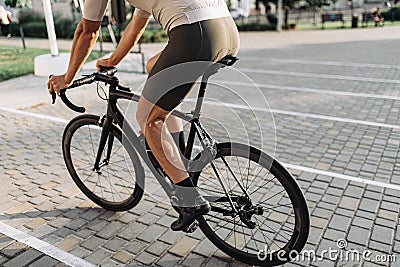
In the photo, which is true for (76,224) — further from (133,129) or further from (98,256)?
(133,129)

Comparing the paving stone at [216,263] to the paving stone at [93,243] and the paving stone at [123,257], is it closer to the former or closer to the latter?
the paving stone at [123,257]

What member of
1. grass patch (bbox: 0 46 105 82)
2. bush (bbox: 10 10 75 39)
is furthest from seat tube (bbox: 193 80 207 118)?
bush (bbox: 10 10 75 39)

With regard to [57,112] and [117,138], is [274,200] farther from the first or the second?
[57,112]

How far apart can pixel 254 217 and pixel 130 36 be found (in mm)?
1556

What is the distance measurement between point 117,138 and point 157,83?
0.86 meters

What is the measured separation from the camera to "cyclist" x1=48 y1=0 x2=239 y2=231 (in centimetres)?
235

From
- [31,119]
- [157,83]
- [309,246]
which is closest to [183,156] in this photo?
[157,83]

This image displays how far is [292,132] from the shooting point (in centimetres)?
553

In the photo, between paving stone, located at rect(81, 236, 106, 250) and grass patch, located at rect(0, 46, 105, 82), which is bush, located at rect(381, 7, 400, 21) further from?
paving stone, located at rect(81, 236, 106, 250)

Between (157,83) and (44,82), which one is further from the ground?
(157,83)

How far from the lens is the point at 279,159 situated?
461 centimetres

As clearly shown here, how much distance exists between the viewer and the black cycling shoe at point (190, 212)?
277 centimetres

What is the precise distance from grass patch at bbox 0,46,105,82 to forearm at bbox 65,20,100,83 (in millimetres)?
7398

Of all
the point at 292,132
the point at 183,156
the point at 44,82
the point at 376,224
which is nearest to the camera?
the point at 183,156
